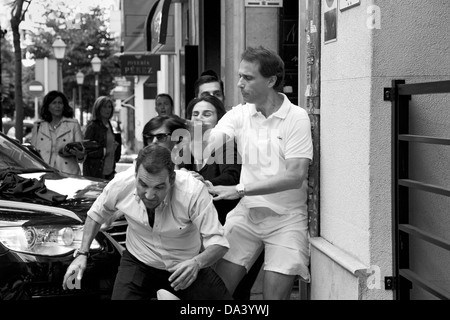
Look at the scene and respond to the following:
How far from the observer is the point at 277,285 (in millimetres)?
5168

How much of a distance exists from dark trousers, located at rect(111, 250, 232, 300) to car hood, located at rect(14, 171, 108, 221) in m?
1.41

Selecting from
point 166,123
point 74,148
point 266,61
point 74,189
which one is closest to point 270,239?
point 166,123

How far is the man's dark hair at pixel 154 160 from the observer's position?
440 centimetres

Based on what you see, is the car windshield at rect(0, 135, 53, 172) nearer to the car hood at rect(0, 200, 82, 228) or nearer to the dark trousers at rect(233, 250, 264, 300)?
the car hood at rect(0, 200, 82, 228)

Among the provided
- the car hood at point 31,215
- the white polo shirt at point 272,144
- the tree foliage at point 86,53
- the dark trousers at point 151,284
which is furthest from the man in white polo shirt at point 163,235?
the tree foliage at point 86,53

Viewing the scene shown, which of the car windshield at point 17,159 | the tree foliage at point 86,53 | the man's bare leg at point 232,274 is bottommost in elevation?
the man's bare leg at point 232,274

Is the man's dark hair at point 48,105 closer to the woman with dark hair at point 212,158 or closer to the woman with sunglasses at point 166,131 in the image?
the woman with dark hair at point 212,158

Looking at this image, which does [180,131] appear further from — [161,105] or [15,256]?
[161,105]

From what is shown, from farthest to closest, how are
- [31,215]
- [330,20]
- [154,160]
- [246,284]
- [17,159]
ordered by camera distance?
[17,159], [31,215], [246,284], [330,20], [154,160]

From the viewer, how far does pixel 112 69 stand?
56.2m

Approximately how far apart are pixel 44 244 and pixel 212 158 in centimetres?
128

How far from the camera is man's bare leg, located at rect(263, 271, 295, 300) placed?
516 centimetres

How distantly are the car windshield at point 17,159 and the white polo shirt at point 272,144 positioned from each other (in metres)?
2.71

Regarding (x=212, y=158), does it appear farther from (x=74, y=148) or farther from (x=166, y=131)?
(x=74, y=148)
